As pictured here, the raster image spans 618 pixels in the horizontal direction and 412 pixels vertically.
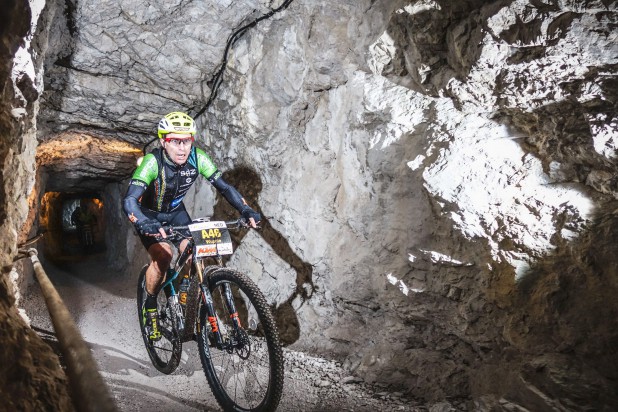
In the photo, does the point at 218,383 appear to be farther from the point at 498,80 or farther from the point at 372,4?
the point at 372,4

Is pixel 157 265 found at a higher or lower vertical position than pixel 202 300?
higher

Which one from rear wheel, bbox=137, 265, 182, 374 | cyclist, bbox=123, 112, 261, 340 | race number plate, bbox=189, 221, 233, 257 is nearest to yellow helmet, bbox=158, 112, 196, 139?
cyclist, bbox=123, 112, 261, 340

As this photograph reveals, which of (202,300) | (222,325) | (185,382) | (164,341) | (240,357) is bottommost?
(185,382)

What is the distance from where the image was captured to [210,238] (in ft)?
10.1

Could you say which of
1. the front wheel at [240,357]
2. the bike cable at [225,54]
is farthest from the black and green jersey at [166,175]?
the bike cable at [225,54]

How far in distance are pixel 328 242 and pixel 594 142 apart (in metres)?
2.61

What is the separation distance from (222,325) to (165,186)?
1515mm

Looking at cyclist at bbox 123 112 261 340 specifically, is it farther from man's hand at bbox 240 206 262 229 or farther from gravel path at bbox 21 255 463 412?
gravel path at bbox 21 255 463 412

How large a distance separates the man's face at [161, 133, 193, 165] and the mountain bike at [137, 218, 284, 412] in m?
0.88

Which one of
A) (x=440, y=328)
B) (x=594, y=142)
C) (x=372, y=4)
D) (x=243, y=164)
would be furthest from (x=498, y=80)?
(x=243, y=164)

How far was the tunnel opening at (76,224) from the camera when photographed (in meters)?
16.9

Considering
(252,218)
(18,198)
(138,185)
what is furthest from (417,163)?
(18,198)

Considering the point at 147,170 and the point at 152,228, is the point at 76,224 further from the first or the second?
the point at 152,228

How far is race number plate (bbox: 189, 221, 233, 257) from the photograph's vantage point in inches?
120
